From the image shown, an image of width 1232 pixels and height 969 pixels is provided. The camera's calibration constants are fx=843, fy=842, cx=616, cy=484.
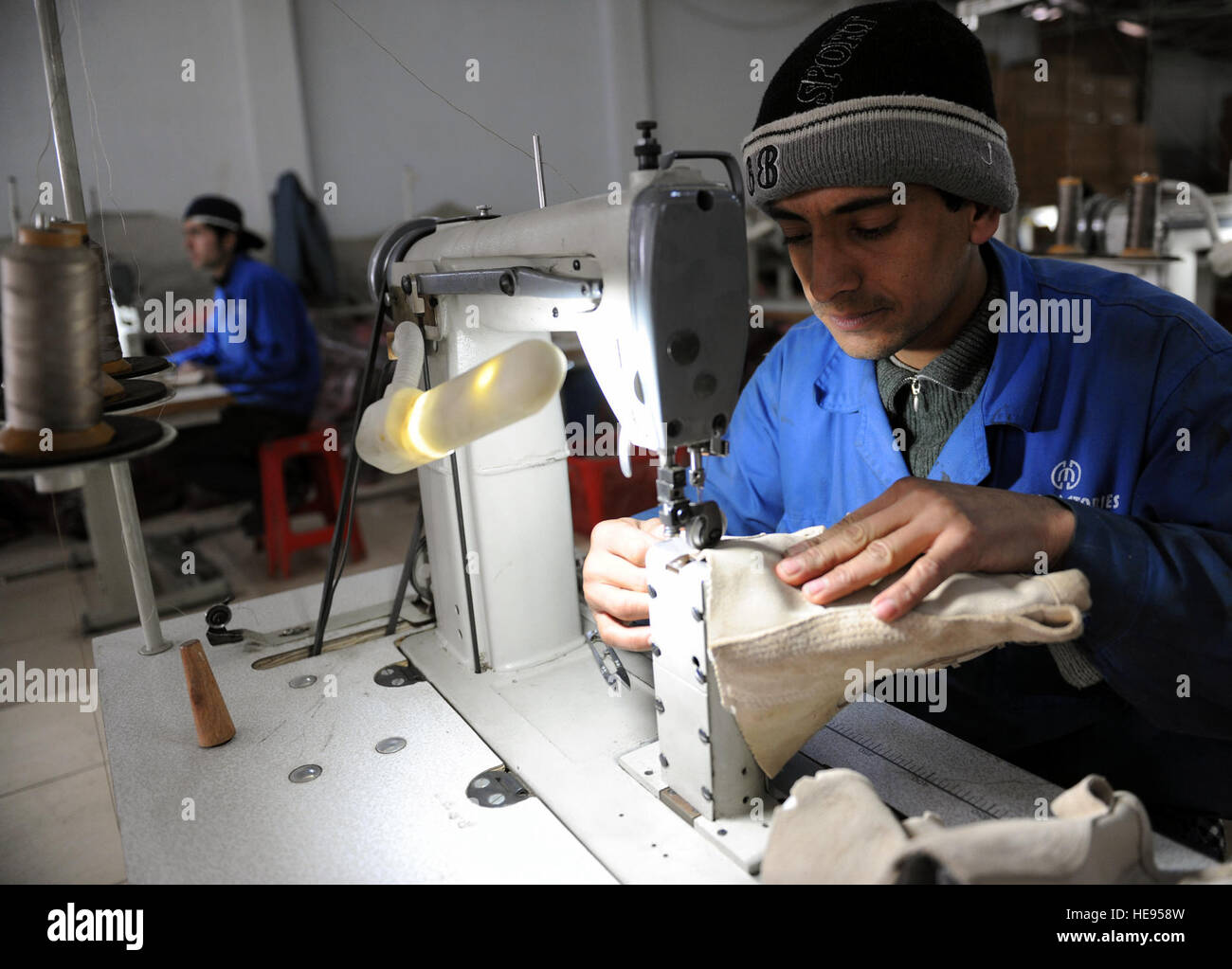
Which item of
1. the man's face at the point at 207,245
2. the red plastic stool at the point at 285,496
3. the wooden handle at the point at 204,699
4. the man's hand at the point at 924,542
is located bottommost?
the red plastic stool at the point at 285,496

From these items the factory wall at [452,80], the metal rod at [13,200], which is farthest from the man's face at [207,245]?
the metal rod at [13,200]

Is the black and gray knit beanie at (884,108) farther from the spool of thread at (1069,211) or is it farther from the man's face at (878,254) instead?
the spool of thread at (1069,211)

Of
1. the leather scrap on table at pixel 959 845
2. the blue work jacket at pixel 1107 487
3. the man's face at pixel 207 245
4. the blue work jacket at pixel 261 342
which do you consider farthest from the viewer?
the man's face at pixel 207 245

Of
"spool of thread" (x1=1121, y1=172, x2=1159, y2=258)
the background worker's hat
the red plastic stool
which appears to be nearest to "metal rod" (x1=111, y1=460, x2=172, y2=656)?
the red plastic stool

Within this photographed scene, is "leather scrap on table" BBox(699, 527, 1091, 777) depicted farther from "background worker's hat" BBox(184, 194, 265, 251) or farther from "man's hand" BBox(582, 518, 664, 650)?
"background worker's hat" BBox(184, 194, 265, 251)

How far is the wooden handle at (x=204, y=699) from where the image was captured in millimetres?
1072

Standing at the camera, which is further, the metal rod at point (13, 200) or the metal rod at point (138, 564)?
the metal rod at point (138, 564)

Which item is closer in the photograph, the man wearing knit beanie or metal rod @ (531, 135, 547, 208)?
the man wearing knit beanie

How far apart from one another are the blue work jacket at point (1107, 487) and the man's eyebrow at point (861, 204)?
29 centimetres

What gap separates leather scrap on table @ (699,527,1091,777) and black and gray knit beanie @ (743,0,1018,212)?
495 millimetres

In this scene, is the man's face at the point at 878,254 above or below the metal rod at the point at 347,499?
above

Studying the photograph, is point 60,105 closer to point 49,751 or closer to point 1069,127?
point 49,751

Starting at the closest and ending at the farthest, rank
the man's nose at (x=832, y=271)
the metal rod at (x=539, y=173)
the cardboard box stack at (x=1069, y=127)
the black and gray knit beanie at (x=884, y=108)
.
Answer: the black and gray knit beanie at (x=884, y=108) < the man's nose at (x=832, y=271) < the metal rod at (x=539, y=173) < the cardboard box stack at (x=1069, y=127)

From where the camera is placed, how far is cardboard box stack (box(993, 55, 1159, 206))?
4.11 metres
